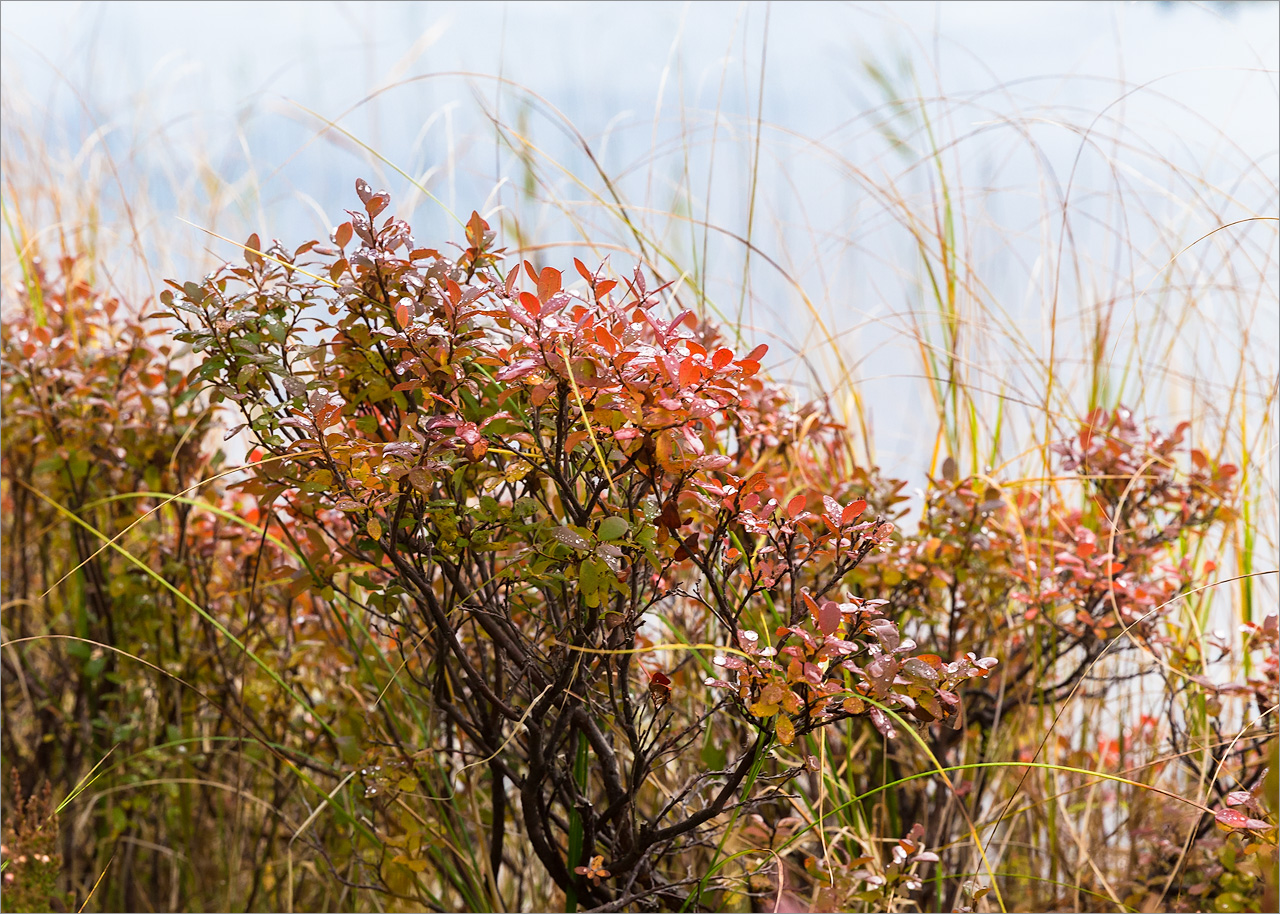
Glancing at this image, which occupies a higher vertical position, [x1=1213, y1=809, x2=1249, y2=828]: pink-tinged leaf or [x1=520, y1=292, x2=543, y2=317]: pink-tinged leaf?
[x1=520, y1=292, x2=543, y2=317]: pink-tinged leaf

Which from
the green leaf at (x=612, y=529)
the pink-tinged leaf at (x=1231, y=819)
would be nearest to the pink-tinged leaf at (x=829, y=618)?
the green leaf at (x=612, y=529)

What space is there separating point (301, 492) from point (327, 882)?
131 cm

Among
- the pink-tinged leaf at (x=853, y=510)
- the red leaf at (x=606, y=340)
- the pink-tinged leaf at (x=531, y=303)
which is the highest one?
the pink-tinged leaf at (x=531, y=303)

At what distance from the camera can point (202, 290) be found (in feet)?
4.16

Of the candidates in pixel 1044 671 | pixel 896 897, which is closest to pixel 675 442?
pixel 896 897

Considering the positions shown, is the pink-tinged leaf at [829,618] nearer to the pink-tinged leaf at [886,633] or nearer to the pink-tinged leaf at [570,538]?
the pink-tinged leaf at [886,633]

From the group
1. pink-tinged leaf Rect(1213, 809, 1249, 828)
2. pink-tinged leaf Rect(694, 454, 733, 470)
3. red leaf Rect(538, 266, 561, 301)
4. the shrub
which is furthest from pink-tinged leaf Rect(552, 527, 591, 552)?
pink-tinged leaf Rect(1213, 809, 1249, 828)

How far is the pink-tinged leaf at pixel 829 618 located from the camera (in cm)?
104

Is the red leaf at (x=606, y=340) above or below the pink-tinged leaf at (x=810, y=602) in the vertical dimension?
above

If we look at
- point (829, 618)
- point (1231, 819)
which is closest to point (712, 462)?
point (829, 618)

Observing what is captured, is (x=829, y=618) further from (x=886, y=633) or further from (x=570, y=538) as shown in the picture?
(x=570, y=538)

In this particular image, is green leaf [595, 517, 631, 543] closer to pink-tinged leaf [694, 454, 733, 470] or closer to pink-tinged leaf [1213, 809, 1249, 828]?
pink-tinged leaf [694, 454, 733, 470]

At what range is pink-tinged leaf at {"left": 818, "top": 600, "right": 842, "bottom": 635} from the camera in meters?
1.04

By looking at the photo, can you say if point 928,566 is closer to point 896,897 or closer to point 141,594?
point 896,897
